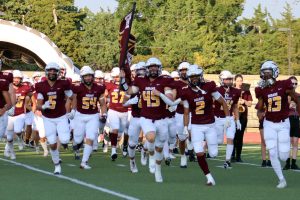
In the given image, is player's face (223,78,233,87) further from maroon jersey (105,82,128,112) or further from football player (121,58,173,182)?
football player (121,58,173,182)

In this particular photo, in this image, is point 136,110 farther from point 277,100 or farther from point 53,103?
point 277,100

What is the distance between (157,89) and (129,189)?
219cm

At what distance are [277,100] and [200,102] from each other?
3.93ft

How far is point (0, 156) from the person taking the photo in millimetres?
20219

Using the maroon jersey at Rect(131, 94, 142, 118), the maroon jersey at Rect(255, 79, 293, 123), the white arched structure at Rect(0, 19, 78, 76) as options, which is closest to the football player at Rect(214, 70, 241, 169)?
the maroon jersey at Rect(131, 94, 142, 118)

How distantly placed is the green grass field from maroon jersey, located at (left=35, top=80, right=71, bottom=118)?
106 cm

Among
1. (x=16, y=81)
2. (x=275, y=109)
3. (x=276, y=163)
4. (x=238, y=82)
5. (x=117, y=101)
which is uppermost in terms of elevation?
(x=16, y=81)

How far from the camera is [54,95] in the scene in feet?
50.9

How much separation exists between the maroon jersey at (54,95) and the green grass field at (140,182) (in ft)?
3.47

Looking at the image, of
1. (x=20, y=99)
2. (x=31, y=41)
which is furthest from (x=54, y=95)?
(x=31, y=41)

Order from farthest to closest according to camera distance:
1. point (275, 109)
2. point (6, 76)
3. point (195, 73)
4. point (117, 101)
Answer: point (117, 101)
point (6, 76)
point (195, 73)
point (275, 109)

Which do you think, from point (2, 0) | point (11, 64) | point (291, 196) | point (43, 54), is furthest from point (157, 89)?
point (2, 0)

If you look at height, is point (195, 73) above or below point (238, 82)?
below

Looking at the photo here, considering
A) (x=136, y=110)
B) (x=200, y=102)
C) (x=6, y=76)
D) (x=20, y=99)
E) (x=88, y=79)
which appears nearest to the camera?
(x=200, y=102)
